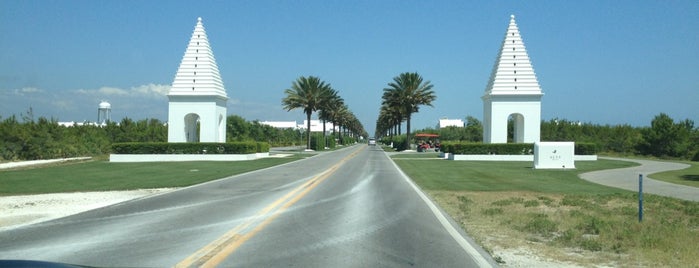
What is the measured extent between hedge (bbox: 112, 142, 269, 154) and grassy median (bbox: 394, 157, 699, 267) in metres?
27.2

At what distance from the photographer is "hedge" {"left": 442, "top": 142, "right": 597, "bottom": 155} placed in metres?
44.5

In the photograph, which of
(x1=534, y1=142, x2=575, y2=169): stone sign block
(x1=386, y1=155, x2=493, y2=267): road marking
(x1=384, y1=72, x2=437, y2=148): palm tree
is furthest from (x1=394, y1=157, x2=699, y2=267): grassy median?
(x1=384, y1=72, x2=437, y2=148): palm tree

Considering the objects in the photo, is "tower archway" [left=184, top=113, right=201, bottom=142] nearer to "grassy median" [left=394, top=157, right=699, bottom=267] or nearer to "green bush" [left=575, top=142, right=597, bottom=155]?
"green bush" [left=575, top=142, right=597, bottom=155]

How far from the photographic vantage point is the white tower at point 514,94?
47062 millimetres

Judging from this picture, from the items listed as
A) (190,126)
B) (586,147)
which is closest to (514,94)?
(586,147)

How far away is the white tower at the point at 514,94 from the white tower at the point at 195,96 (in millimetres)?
22548

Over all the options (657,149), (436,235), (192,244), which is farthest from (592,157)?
(192,244)

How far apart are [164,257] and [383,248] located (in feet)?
10.4

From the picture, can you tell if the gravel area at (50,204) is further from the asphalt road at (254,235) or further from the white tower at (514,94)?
the white tower at (514,94)

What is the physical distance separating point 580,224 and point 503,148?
113 ft

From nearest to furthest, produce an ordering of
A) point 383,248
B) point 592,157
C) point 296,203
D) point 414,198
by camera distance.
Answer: point 383,248, point 296,203, point 414,198, point 592,157

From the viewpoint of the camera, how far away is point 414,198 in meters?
16.5

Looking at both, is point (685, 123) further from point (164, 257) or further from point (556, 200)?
point (164, 257)

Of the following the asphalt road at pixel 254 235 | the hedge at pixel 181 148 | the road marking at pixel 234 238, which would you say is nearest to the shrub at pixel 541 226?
the asphalt road at pixel 254 235
